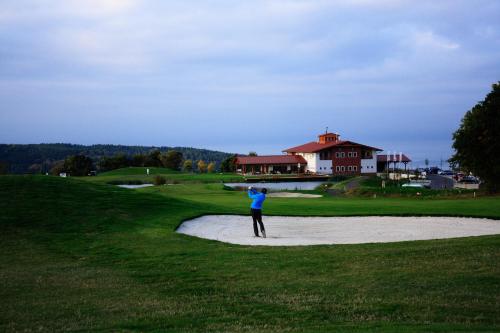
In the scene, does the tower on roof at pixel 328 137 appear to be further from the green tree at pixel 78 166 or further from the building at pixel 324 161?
the green tree at pixel 78 166

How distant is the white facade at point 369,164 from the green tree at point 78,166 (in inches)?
2003

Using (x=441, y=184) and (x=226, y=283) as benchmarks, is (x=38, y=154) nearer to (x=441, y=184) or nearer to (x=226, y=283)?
(x=441, y=184)

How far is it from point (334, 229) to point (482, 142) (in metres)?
25.8

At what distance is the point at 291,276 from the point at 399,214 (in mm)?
18230

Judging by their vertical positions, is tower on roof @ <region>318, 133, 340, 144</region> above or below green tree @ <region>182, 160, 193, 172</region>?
above

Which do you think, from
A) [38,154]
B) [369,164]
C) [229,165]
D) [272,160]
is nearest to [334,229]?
[272,160]

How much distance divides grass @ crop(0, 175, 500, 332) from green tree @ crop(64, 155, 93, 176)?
73.2 metres

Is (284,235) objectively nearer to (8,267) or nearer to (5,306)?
(8,267)

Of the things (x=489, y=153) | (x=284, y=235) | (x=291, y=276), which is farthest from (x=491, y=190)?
(x=291, y=276)

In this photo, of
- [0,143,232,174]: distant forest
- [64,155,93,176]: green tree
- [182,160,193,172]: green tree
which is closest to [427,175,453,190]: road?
[64,155,93,176]: green tree

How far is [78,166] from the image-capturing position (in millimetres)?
95938

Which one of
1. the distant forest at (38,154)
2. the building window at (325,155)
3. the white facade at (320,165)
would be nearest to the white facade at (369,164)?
the building window at (325,155)

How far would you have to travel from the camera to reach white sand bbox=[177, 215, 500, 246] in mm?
22016

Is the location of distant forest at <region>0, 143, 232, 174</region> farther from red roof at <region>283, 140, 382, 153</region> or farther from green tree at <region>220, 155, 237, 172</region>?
red roof at <region>283, 140, 382, 153</region>
